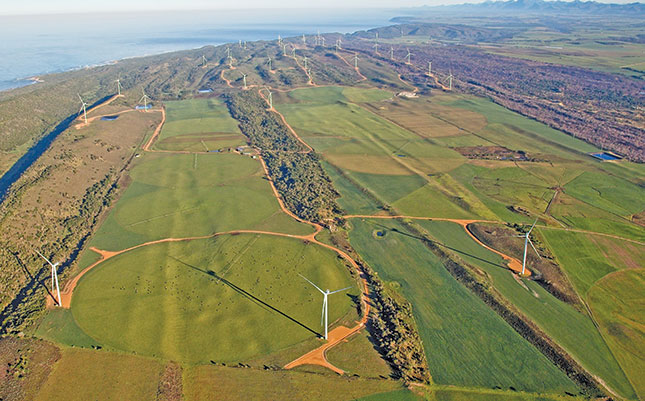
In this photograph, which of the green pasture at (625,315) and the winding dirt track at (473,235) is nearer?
the green pasture at (625,315)

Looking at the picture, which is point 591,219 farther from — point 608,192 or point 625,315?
point 625,315

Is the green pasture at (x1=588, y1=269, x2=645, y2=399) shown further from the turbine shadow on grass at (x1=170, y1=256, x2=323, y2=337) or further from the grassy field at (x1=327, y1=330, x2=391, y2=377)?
the turbine shadow on grass at (x1=170, y1=256, x2=323, y2=337)

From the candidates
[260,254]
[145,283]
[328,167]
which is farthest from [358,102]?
[145,283]

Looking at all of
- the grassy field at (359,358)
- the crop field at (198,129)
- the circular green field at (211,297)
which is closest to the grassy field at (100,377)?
the circular green field at (211,297)

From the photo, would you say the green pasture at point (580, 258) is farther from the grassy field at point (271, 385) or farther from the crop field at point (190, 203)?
the crop field at point (190, 203)

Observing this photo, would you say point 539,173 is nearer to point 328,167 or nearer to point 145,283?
point 328,167

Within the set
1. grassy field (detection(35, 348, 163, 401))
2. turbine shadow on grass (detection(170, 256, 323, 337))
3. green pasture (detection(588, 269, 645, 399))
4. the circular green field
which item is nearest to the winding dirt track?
green pasture (detection(588, 269, 645, 399))
